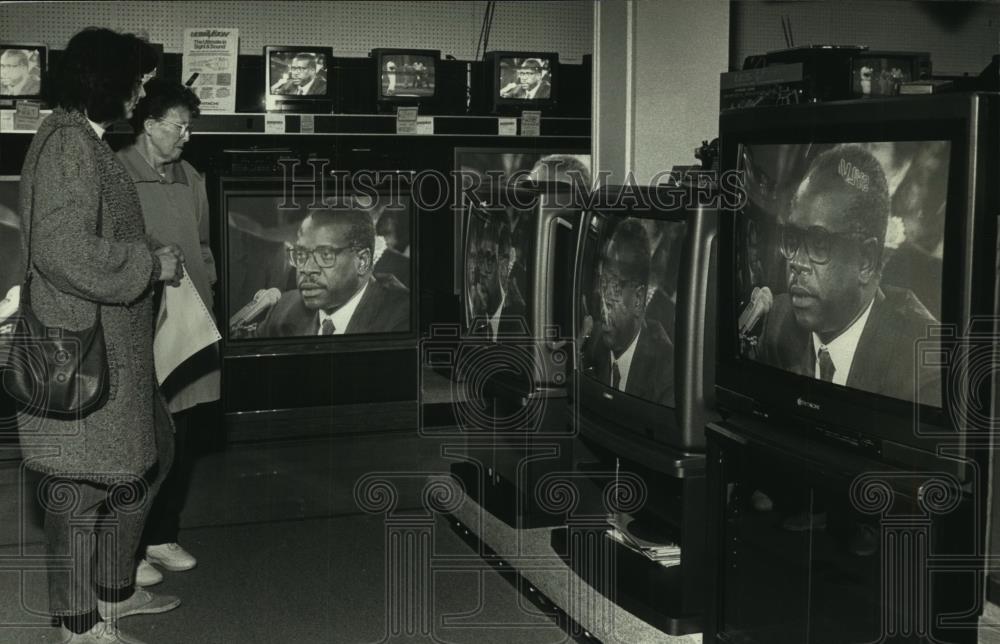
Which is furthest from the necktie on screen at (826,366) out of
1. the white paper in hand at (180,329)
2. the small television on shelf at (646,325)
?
the white paper in hand at (180,329)

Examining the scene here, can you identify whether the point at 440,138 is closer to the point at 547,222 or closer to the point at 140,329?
the point at 547,222

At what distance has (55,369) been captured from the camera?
8.68 ft

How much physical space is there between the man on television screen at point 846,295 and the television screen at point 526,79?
3121mm

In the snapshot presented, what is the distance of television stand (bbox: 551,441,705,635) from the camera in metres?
3.01

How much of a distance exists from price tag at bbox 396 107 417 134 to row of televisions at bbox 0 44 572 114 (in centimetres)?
3

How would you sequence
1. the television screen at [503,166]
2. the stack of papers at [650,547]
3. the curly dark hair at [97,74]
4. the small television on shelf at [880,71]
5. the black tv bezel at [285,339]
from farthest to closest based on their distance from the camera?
the television screen at [503,166] < the black tv bezel at [285,339] < the stack of papers at [650,547] < the curly dark hair at [97,74] < the small television on shelf at [880,71]

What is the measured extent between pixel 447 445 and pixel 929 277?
3657 mm

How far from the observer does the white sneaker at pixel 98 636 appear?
2.93 metres

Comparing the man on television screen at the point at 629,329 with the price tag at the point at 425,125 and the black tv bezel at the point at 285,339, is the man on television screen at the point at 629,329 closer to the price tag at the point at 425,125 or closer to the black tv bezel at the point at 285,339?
the black tv bezel at the point at 285,339

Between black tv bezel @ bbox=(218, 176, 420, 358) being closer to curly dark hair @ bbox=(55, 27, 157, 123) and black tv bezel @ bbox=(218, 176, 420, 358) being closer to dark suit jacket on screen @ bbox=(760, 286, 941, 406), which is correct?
curly dark hair @ bbox=(55, 27, 157, 123)

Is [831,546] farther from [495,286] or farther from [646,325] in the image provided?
[495,286]

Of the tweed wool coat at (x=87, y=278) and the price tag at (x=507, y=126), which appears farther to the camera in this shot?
the price tag at (x=507, y=126)

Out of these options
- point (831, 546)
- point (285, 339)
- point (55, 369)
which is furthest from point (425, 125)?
point (831, 546)

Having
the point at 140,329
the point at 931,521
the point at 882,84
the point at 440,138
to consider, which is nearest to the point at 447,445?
the point at 440,138
